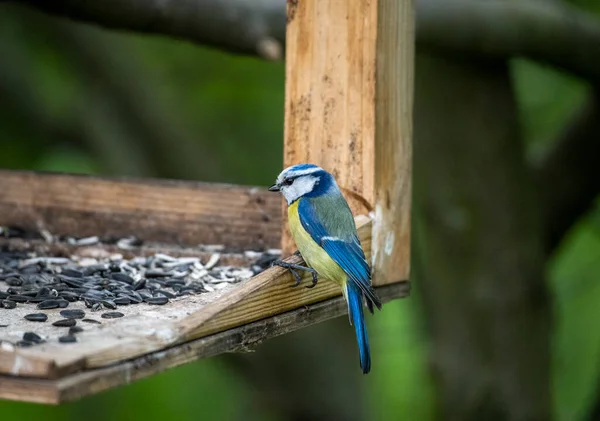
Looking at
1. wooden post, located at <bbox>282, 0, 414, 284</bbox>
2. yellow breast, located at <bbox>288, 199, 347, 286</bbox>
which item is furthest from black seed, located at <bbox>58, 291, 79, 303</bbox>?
wooden post, located at <bbox>282, 0, 414, 284</bbox>

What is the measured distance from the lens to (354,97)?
3174 mm

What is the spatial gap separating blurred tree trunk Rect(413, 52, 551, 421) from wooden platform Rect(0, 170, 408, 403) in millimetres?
1577

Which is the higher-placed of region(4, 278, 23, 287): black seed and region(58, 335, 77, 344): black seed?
region(4, 278, 23, 287): black seed

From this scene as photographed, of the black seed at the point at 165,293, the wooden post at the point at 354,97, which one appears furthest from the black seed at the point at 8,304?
the wooden post at the point at 354,97

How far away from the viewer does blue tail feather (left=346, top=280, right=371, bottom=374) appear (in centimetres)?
283

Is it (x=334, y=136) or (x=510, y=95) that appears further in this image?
(x=510, y=95)

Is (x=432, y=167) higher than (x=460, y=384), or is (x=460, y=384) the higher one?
(x=432, y=167)

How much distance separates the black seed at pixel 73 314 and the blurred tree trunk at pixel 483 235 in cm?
277

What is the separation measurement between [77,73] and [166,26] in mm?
1923

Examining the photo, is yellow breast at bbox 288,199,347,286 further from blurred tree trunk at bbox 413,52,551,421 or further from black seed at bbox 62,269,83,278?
blurred tree trunk at bbox 413,52,551,421

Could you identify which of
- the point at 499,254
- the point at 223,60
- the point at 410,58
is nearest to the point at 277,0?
the point at 410,58

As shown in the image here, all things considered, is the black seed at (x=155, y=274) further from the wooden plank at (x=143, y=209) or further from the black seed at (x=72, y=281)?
the wooden plank at (x=143, y=209)

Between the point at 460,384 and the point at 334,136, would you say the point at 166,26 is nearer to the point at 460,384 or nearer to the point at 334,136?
the point at 334,136

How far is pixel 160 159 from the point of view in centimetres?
567
